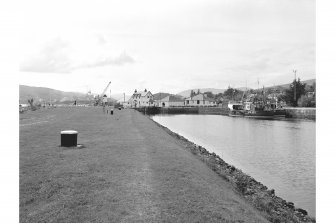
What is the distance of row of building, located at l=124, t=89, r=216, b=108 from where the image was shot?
Result: 174500 mm

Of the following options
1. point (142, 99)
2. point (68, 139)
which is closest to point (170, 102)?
point (142, 99)

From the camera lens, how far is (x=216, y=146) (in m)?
36.3

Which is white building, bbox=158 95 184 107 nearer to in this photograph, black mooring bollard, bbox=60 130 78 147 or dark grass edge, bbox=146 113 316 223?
black mooring bollard, bbox=60 130 78 147

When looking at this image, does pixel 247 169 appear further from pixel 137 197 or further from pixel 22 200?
Answer: pixel 22 200

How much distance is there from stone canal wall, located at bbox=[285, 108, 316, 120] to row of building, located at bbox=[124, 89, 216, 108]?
83069 mm

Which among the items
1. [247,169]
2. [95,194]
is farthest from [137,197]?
[247,169]

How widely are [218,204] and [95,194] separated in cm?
421

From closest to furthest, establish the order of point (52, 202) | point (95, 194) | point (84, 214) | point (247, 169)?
1. point (84, 214)
2. point (52, 202)
3. point (95, 194)
4. point (247, 169)

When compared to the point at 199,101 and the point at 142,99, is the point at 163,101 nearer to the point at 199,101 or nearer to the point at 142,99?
the point at 142,99

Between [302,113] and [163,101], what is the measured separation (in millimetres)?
107589

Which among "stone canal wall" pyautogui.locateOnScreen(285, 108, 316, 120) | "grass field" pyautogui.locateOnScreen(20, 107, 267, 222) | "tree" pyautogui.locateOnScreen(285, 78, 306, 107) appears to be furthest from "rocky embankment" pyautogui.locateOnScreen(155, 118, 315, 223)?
"tree" pyautogui.locateOnScreen(285, 78, 306, 107)

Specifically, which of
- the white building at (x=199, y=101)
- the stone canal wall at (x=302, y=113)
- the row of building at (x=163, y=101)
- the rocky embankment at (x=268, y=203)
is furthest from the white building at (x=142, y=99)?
the rocky embankment at (x=268, y=203)

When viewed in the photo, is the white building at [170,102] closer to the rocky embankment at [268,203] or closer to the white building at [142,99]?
the white building at [142,99]
